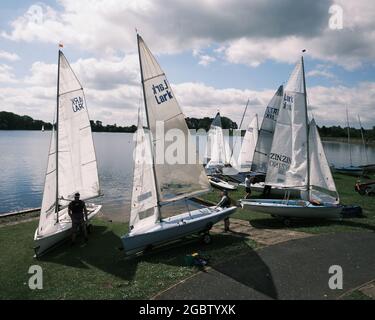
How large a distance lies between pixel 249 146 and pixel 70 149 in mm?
19570

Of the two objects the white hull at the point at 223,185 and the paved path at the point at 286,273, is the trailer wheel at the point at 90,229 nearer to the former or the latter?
the paved path at the point at 286,273

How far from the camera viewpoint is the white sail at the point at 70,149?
1500cm

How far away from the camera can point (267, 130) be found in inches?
1055

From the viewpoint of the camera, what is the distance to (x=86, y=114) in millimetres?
16953

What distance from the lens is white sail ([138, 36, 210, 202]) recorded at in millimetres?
13016

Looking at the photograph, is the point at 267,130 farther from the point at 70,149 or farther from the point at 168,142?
the point at 70,149

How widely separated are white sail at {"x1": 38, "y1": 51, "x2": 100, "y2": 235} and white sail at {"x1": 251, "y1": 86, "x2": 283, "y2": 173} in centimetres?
1489

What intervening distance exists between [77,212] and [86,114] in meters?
5.26

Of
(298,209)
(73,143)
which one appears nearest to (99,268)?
(73,143)

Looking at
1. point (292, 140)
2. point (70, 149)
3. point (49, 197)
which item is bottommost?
point (49, 197)

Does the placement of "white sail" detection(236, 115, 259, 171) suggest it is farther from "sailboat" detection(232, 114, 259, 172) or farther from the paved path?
the paved path

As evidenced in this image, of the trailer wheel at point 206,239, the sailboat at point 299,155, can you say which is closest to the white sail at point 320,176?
the sailboat at point 299,155

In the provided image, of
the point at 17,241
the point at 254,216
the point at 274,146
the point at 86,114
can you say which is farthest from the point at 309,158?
the point at 17,241

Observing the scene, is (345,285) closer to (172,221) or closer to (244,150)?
(172,221)
